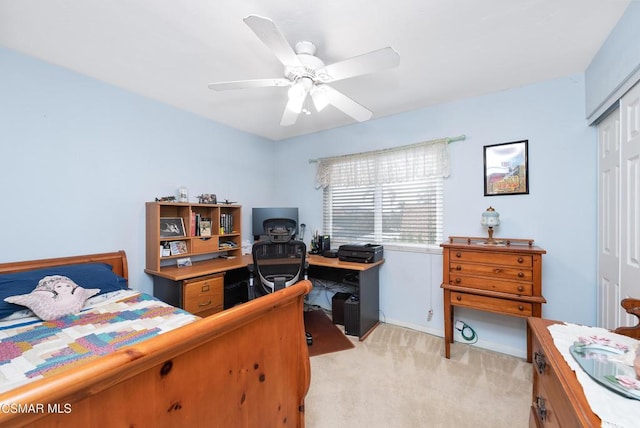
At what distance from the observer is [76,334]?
55.2 inches

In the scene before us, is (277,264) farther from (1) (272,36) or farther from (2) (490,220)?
(2) (490,220)

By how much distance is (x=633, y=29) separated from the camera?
142cm

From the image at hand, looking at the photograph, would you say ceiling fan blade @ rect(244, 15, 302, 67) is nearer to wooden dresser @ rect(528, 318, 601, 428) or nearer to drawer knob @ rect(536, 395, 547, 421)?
wooden dresser @ rect(528, 318, 601, 428)

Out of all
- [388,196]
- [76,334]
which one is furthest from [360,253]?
[76,334]

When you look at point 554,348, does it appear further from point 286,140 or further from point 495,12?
point 286,140

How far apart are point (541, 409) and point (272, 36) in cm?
209

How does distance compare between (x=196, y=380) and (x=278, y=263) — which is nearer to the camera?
(x=196, y=380)

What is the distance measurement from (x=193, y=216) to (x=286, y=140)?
1.87 meters

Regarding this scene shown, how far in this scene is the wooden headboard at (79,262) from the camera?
1868 mm

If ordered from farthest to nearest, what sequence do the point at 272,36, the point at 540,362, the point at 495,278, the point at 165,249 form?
the point at 165,249 < the point at 495,278 < the point at 272,36 < the point at 540,362

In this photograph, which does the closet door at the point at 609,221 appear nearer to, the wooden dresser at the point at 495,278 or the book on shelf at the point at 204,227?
the wooden dresser at the point at 495,278

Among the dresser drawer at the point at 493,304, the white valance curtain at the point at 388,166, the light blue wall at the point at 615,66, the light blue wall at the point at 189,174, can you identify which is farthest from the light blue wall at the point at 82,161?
the light blue wall at the point at 615,66

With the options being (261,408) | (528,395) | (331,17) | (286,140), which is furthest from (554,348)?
(286,140)

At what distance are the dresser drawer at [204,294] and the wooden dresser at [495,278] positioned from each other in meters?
2.22
